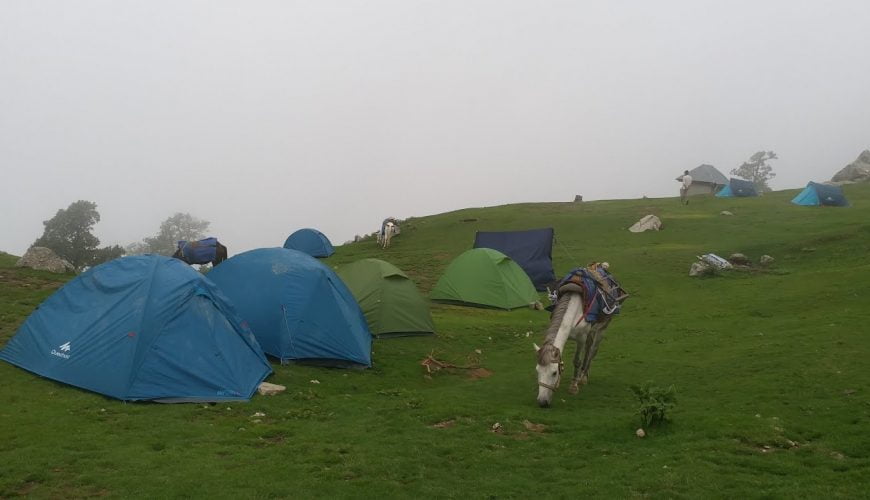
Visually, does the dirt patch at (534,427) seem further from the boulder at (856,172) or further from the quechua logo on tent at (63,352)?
the boulder at (856,172)

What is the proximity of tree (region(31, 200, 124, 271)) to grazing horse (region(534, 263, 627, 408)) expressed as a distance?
5127 centimetres

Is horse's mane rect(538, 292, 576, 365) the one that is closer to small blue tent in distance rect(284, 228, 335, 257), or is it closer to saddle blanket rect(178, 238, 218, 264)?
saddle blanket rect(178, 238, 218, 264)

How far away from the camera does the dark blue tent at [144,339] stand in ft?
36.1

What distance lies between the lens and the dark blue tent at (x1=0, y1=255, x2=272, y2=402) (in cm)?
1100

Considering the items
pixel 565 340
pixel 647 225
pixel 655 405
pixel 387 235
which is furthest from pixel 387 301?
pixel 647 225

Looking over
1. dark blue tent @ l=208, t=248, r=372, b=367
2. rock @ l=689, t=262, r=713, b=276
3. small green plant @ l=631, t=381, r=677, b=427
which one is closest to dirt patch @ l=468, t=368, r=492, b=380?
dark blue tent @ l=208, t=248, r=372, b=367

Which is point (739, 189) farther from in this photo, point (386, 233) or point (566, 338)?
point (566, 338)

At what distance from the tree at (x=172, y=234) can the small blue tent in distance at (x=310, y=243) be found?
2660 inches

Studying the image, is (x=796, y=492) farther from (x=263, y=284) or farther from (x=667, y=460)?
(x=263, y=284)

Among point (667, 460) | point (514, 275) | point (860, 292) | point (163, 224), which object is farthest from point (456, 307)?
point (163, 224)

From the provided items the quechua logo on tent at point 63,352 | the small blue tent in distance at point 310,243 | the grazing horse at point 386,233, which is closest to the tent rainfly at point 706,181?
the grazing horse at point 386,233

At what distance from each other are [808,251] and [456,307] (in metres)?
18.2

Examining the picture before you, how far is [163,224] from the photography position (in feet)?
361

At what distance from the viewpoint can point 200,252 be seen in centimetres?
2717
